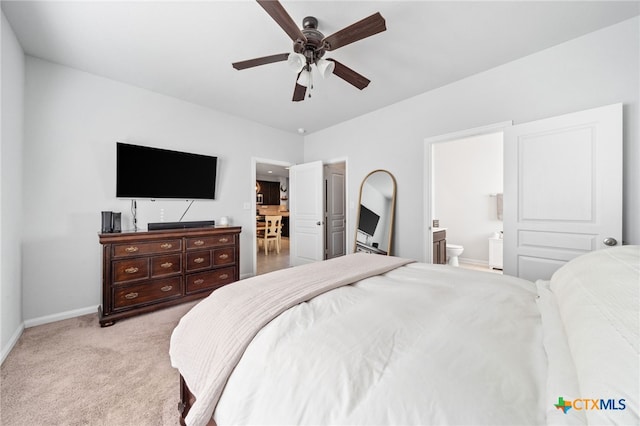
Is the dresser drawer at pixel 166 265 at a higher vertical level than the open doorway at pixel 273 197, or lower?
lower

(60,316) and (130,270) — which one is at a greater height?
(130,270)

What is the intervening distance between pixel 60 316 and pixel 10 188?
1.38 meters

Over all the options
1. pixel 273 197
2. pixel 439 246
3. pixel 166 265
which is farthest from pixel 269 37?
pixel 273 197

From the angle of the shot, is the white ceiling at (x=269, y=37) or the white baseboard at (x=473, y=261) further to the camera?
the white baseboard at (x=473, y=261)

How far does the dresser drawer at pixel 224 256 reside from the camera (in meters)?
3.10

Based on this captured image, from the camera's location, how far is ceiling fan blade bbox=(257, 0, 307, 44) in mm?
1384

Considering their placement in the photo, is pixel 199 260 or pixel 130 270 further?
pixel 199 260

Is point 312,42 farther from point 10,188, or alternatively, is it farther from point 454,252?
point 454,252

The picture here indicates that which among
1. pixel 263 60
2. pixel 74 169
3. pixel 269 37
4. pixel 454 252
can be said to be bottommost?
pixel 454 252

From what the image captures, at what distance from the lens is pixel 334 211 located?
4.97 m

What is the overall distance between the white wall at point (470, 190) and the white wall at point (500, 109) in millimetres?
1440

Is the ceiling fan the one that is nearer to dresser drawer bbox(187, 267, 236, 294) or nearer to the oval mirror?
the oval mirror

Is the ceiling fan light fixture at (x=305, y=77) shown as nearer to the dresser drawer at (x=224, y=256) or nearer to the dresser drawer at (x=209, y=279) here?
the dresser drawer at (x=224, y=256)

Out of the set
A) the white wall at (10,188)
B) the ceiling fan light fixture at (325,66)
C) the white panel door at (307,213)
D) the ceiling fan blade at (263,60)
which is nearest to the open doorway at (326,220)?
the white panel door at (307,213)
